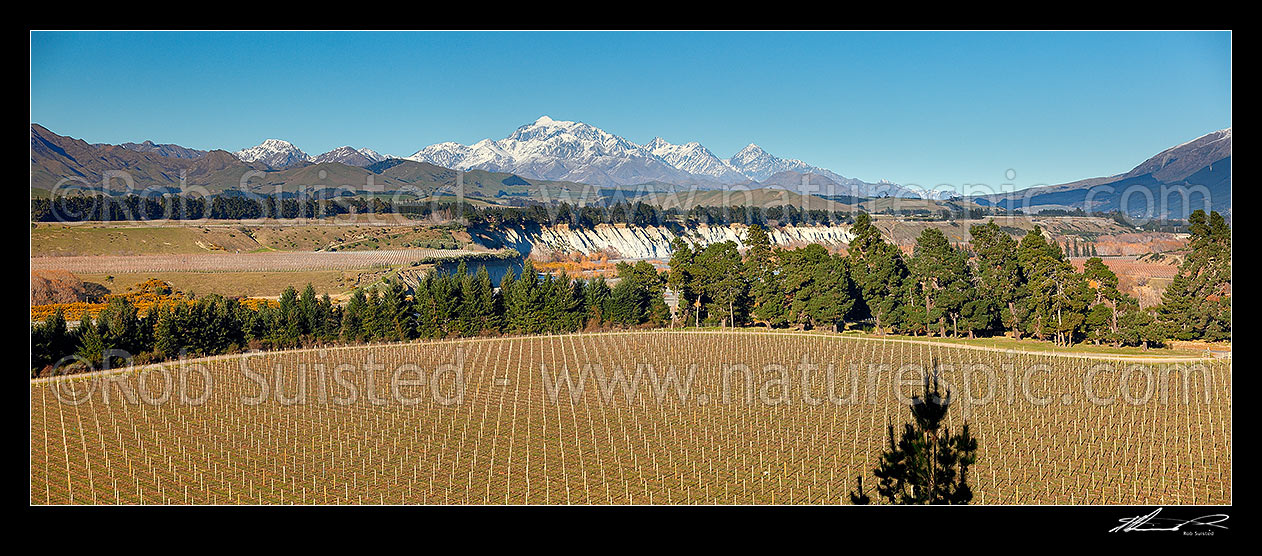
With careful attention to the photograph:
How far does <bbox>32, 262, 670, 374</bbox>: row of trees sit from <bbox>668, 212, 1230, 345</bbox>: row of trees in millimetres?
4099

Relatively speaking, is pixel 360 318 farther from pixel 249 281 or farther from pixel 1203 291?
pixel 1203 291

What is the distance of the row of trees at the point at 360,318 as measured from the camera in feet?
103

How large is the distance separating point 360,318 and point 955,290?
28.9m

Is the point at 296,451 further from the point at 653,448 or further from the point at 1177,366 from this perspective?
the point at 1177,366

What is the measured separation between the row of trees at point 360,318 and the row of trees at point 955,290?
4099mm

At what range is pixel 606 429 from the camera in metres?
22.3

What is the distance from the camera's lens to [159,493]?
16938 mm

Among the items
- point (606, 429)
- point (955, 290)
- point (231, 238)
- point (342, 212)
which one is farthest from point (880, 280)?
point (342, 212)

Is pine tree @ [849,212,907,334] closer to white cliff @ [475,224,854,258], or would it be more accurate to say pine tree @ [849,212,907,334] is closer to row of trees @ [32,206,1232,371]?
row of trees @ [32,206,1232,371]

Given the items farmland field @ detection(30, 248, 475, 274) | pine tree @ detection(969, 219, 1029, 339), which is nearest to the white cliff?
farmland field @ detection(30, 248, 475, 274)

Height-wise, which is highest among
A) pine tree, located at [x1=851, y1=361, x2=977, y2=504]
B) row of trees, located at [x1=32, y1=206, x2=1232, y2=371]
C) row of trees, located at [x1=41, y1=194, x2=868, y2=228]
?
row of trees, located at [x1=41, y1=194, x2=868, y2=228]

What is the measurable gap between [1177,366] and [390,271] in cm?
5516

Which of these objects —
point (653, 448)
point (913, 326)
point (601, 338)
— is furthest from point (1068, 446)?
point (601, 338)

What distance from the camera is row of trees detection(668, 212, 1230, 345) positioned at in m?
35.4
